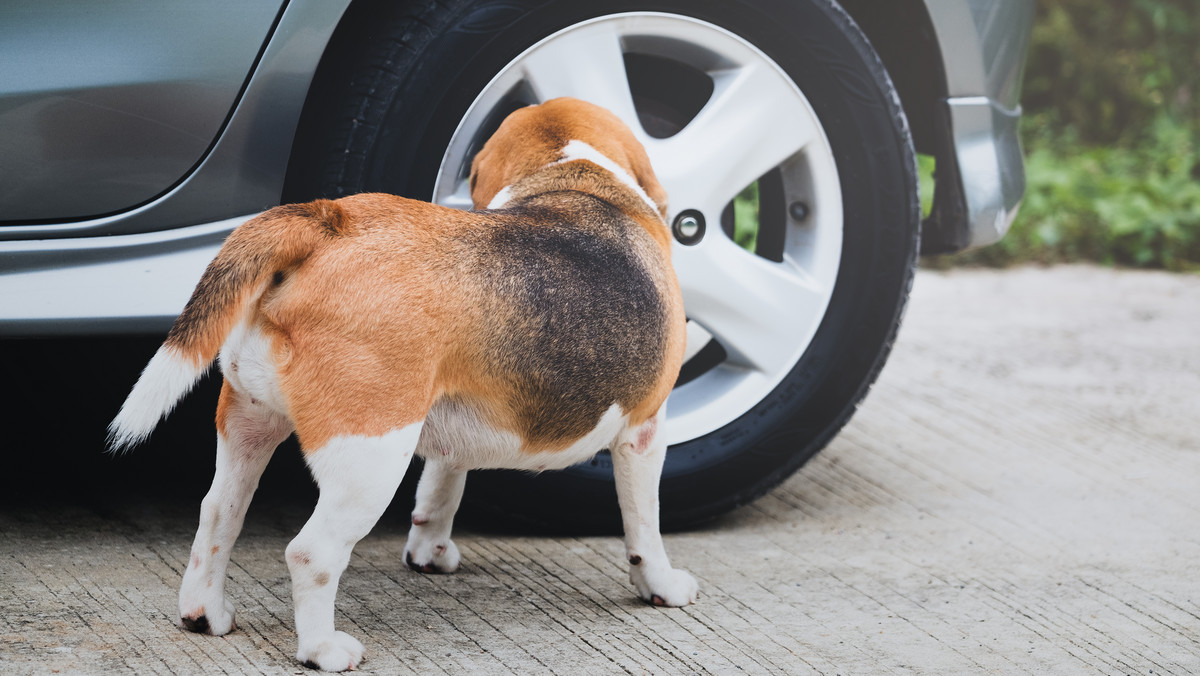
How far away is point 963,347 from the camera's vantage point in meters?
4.78

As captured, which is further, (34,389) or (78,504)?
(34,389)

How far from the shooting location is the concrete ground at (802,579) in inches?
85.6

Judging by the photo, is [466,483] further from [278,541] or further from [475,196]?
[475,196]

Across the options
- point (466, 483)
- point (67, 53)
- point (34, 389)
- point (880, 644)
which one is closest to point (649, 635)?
point (880, 644)

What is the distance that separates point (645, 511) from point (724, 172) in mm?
876

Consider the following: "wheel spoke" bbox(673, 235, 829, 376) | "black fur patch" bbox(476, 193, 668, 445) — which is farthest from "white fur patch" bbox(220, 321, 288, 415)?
"wheel spoke" bbox(673, 235, 829, 376)

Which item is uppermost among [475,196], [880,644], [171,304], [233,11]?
[233,11]

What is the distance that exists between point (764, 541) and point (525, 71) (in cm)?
124

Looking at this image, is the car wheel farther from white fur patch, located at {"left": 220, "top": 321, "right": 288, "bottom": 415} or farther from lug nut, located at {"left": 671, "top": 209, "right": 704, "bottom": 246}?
white fur patch, located at {"left": 220, "top": 321, "right": 288, "bottom": 415}

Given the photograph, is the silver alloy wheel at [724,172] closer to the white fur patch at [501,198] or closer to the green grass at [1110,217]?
the white fur patch at [501,198]

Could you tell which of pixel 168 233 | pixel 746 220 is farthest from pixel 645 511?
pixel 746 220

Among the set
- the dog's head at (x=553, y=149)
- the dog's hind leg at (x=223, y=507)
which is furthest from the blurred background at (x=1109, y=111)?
the dog's hind leg at (x=223, y=507)

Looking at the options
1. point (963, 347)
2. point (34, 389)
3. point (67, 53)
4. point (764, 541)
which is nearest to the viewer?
point (67, 53)

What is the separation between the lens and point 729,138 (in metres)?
2.85
